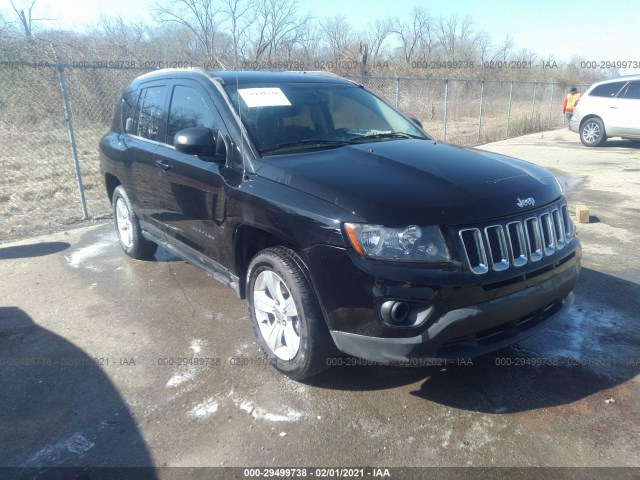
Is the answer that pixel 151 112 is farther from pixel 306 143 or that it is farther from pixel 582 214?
pixel 582 214

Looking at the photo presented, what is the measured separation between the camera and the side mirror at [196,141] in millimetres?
3363

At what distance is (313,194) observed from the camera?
286cm

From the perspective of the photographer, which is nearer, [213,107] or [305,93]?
[213,107]

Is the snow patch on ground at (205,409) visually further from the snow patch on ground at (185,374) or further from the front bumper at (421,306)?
the front bumper at (421,306)

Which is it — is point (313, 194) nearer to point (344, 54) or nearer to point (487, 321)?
point (487, 321)

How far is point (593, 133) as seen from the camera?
14.8m

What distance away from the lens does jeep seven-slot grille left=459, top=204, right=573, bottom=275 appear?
266 centimetres

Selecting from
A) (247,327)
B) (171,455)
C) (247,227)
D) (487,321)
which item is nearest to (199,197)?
(247,227)

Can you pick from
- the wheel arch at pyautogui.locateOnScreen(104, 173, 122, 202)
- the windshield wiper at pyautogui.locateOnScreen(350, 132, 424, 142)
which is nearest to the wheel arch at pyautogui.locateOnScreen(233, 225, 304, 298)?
the windshield wiper at pyautogui.locateOnScreen(350, 132, 424, 142)

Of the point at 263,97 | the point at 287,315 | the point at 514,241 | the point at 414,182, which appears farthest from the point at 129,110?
the point at 514,241

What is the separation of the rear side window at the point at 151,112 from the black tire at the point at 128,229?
2.88 feet

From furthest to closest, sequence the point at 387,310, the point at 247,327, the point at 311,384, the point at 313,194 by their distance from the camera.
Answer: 1. the point at 247,327
2. the point at 311,384
3. the point at 313,194
4. the point at 387,310

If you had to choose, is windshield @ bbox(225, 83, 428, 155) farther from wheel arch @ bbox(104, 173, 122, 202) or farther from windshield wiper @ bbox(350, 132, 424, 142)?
wheel arch @ bbox(104, 173, 122, 202)

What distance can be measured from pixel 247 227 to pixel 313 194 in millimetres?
724
